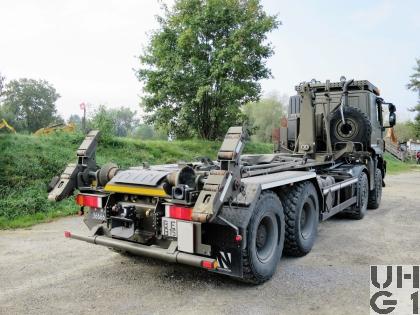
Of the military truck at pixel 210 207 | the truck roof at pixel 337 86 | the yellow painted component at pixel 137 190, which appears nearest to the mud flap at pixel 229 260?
the military truck at pixel 210 207

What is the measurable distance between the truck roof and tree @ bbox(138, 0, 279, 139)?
279 inches

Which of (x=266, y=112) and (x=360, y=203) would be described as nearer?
(x=360, y=203)

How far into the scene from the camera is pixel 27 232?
A: 277 inches

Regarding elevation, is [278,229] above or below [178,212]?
below

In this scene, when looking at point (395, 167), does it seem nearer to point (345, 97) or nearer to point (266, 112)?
point (345, 97)

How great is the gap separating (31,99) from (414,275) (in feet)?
178

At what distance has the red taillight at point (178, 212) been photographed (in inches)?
157

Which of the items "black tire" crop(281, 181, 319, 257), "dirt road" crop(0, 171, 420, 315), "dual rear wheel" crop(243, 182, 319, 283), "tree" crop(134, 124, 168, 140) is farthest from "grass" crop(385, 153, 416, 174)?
"dual rear wheel" crop(243, 182, 319, 283)

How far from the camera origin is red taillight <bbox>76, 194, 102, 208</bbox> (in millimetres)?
4792

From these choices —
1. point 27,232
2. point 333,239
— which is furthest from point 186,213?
point 27,232

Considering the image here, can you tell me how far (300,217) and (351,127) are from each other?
3938mm

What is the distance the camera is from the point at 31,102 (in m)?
51.5

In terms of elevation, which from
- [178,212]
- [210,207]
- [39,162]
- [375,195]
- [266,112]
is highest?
[266,112]

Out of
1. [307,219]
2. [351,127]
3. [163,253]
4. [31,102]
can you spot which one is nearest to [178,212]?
[163,253]
